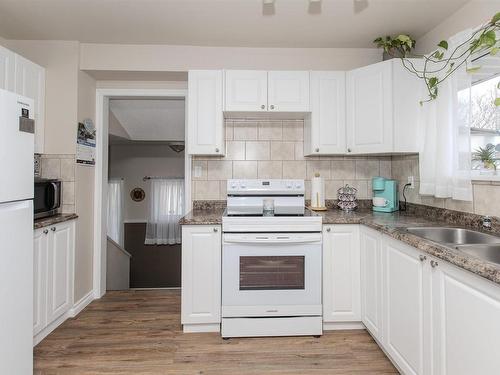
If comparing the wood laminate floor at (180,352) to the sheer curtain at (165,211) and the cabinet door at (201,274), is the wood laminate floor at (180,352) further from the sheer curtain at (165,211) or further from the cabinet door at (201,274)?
the sheer curtain at (165,211)

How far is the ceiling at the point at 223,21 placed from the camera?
6.95ft

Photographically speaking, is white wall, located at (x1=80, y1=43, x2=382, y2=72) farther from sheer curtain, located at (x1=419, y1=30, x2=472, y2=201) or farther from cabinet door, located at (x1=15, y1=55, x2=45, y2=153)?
sheer curtain, located at (x1=419, y1=30, x2=472, y2=201)

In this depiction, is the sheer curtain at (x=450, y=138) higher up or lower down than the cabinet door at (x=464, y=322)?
higher up

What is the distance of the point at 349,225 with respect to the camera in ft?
7.58

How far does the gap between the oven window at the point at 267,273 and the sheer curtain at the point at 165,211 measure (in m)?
4.26

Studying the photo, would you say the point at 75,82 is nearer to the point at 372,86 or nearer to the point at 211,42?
the point at 211,42

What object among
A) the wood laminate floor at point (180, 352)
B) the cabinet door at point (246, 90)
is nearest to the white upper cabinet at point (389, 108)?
the cabinet door at point (246, 90)

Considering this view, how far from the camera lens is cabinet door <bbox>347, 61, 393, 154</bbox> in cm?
236

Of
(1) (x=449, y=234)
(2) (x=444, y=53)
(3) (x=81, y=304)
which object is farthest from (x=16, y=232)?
(2) (x=444, y=53)

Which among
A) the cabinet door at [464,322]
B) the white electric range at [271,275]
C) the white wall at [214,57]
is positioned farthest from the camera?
the white wall at [214,57]

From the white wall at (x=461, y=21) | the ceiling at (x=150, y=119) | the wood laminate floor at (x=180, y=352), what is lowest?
the wood laminate floor at (x=180, y=352)

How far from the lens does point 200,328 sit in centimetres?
233

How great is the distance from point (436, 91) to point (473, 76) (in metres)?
0.22

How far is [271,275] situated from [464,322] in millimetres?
1264
